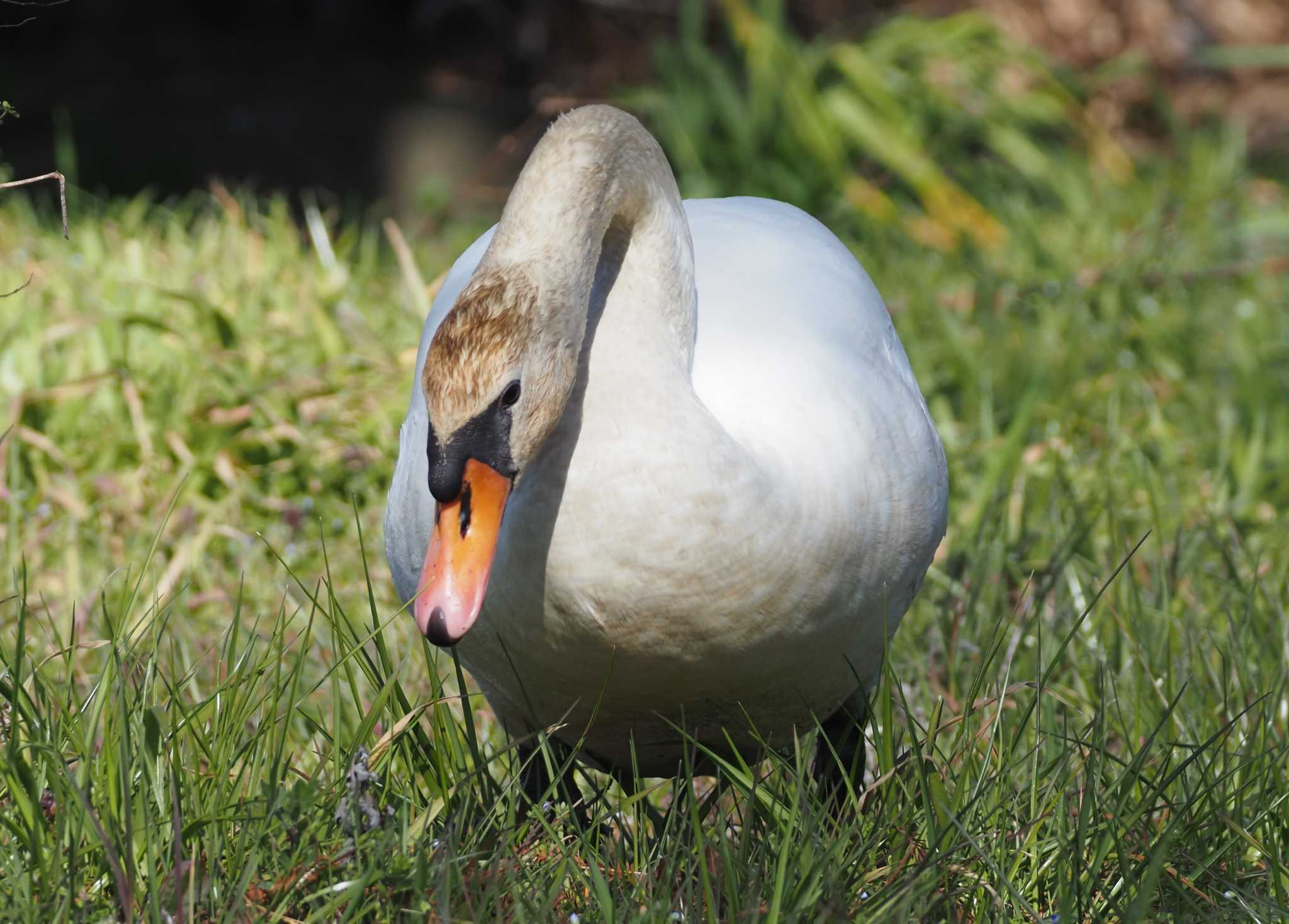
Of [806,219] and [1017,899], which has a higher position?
[806,219]

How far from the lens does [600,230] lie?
2.05 m

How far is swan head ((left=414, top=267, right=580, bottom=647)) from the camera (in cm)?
181

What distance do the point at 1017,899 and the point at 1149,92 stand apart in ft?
23.0

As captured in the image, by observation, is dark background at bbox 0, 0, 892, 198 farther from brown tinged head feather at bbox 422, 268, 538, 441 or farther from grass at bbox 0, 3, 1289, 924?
brown tinged head feather at bbox 422, 268, 538, 441

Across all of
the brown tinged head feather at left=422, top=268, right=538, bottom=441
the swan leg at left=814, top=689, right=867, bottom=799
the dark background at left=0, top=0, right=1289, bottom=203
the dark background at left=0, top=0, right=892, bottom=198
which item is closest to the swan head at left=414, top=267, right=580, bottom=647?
the brown tinged head feather at left=422, top=268, right=538, bottom=441

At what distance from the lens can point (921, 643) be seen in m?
3.10

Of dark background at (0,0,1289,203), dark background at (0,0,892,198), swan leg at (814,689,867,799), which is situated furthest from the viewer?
dark background at (0,0,892,198)

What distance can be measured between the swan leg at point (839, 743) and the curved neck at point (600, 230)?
732mm

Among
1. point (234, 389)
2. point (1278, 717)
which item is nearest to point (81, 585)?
point (234, 389)

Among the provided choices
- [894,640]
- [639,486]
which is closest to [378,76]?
[894,640]

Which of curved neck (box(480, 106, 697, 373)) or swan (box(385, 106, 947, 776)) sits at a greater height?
curved neck (box(480, 106, 697, 373))

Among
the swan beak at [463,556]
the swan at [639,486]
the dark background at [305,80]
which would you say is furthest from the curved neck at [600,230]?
the dark background at [305,80]

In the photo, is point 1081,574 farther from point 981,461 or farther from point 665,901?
point 665,901

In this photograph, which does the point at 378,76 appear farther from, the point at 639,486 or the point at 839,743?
the point at 639,486
